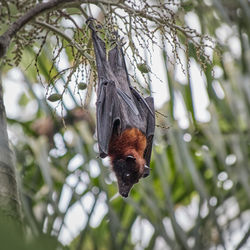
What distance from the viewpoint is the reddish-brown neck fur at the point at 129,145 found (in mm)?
3284

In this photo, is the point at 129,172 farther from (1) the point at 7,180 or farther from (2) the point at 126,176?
(1) the point at 7,180

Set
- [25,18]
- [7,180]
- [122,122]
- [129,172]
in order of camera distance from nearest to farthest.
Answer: [7,180], [25,18], [129,172], [122,122]

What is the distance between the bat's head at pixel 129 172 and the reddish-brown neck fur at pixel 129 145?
0.03 metres

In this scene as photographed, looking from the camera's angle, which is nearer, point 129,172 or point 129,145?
point 129,172

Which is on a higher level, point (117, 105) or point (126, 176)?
point (117, 105)

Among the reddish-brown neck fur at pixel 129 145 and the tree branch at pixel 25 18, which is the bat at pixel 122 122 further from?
the tree branch at pixel 25 18

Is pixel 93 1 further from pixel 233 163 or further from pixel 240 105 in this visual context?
pixel 233 163

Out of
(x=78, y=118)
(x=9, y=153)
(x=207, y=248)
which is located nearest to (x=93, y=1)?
(x=9, y=153)

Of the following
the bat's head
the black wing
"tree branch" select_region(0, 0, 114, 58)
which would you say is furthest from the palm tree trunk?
the bat's head

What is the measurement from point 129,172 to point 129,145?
0.90 ft

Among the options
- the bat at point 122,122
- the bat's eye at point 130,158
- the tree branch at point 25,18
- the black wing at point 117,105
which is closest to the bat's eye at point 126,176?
the bat at point 122,122

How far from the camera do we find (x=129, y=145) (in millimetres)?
3371

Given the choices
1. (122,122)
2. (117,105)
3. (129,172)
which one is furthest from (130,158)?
(117,105)

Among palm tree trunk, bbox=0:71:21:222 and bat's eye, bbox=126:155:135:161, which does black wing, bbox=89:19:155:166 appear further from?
palm tree trunk, bbox=0:71:21:222
